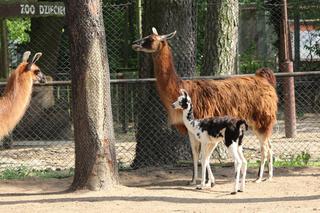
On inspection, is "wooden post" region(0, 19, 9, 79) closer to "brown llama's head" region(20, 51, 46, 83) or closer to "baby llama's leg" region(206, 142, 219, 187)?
"brown llama's head" region(20, 51, 46, 83)

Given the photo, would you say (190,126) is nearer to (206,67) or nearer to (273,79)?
(273,79)

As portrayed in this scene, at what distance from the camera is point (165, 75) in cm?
909

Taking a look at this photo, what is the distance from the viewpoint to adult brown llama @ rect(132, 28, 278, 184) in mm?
9070

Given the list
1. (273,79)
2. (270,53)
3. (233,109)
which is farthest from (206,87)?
(270,53)

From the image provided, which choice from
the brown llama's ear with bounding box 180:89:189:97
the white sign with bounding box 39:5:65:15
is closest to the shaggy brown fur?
the brown llama's ear with bounding box 180:89:189:97

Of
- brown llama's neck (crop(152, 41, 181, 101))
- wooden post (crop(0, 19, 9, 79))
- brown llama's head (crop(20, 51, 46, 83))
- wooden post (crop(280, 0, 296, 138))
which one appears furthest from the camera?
wooden post (crop(280, 0, 296, 138))

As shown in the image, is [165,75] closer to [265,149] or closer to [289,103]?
[265,149]

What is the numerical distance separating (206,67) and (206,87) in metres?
2.11

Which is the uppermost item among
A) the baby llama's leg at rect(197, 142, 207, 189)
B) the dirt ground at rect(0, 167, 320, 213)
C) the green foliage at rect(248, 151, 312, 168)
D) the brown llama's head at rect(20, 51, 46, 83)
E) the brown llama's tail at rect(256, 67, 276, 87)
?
the brown llama's head at rect(20, 51, 46, 83)

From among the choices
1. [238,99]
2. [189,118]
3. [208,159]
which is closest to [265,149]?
[238,99]

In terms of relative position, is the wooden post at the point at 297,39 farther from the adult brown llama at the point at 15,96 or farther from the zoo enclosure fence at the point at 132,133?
the adult brown llama at the point at 15,96

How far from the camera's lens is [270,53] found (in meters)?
22.8

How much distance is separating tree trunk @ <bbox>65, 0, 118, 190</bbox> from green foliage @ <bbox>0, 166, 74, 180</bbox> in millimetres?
1500

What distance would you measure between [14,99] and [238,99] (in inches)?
112
